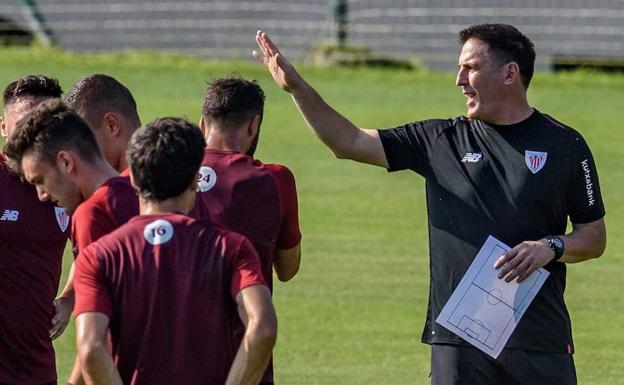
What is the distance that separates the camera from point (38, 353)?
685 cm

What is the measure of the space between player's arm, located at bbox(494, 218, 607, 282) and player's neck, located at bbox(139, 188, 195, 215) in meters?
1.98

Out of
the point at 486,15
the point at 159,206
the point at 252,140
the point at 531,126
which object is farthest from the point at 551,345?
the point at 486,15

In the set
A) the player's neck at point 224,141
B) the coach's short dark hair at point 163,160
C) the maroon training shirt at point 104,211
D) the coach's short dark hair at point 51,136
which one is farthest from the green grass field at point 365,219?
the coach's short dark hair at point 163,160

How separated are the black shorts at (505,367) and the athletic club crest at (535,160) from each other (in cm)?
88

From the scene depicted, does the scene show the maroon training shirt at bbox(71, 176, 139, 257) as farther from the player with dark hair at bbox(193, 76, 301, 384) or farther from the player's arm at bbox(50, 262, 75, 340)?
the player's arm at bbox(50, 262, 75, 340)

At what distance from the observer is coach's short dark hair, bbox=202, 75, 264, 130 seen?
20.9ft

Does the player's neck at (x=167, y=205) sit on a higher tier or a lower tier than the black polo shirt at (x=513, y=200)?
higher

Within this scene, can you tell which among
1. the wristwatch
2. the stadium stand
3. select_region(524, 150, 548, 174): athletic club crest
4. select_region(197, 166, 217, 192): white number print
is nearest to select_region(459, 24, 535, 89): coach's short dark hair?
select_region(524, 150, 548, 174): athletic club crest

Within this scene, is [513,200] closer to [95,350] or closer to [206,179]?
[206,179]

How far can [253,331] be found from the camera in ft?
16.2

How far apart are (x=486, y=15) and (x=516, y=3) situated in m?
0.55

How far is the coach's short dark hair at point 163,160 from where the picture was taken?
16.5 feet

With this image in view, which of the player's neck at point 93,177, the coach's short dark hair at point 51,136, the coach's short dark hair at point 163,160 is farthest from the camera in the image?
the player's neck at point 93,177

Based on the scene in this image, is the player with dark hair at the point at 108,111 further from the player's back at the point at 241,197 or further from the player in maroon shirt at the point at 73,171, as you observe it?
the player in maroon shirt at the point at 73,171
